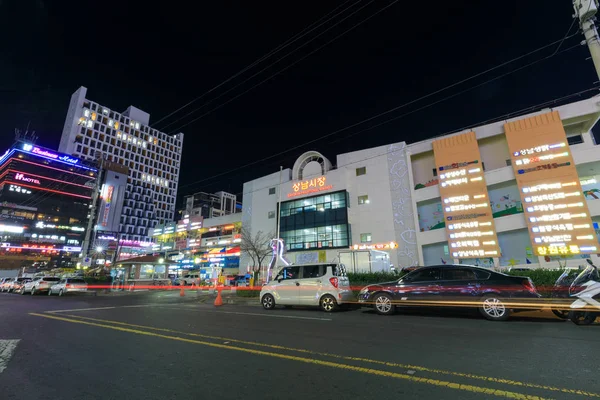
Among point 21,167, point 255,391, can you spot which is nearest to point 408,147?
point 255,391

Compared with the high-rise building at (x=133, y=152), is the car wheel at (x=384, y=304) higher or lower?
lower

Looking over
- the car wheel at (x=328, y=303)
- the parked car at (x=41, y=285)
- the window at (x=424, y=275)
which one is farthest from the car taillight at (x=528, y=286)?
the parked car at (x=41, y=285)

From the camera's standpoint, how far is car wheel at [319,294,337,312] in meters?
10.9

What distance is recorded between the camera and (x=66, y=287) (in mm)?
22562

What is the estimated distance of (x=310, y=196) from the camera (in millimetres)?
36844

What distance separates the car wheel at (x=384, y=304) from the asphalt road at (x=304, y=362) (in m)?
2.32

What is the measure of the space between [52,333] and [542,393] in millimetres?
9567

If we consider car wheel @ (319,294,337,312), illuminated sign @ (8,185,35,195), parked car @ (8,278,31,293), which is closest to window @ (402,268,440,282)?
car wheel @ (319,294,337,312)

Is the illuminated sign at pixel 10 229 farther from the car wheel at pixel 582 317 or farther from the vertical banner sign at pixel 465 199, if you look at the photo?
the car wheel at pixel 582 317

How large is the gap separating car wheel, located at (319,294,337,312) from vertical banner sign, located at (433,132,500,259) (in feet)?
64.7

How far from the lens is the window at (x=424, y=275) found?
367 inches

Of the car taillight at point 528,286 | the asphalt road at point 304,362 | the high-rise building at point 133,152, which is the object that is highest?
the high-rise building at point 133,152

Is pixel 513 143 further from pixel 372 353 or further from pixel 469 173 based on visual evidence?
pixel 372 353

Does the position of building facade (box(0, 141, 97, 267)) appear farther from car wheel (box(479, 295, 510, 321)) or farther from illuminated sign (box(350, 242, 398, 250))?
car wheel (box(479, 295, 510, 321))
